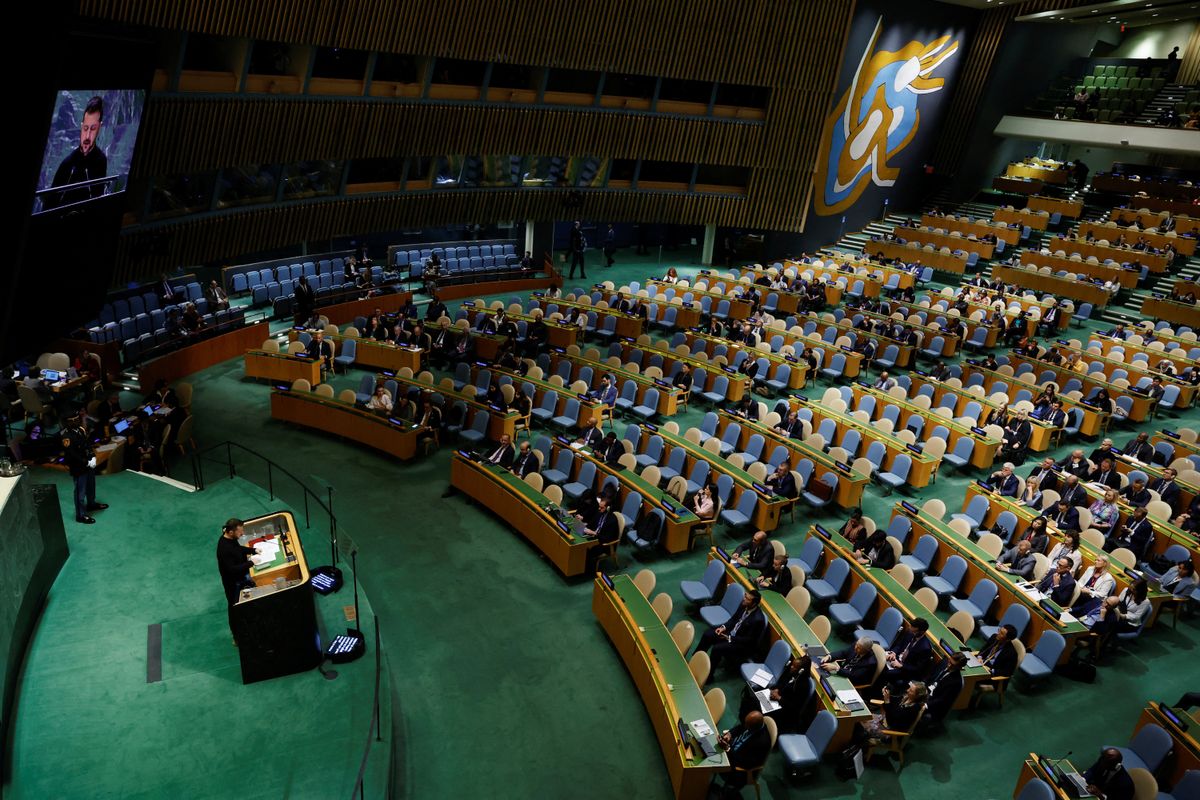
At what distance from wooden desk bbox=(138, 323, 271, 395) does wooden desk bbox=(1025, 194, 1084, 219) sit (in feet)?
79.9

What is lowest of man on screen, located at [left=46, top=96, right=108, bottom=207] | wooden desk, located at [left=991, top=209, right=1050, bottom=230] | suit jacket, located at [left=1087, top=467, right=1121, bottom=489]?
suit jacket, located at [left=1087, top=467, right=1121, bottom=489]

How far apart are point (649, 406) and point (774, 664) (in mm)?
7213

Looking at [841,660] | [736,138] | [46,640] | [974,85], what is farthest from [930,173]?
[46,640]

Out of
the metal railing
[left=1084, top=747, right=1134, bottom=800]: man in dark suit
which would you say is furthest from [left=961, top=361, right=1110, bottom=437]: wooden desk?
the metal railing

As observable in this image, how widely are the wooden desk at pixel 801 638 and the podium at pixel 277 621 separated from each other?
455cm

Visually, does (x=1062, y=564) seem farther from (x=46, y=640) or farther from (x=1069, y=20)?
(x=1069, y=20)

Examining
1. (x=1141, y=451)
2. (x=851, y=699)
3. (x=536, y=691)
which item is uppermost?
(x=1141, y=451)

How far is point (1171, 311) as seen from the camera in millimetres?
20016

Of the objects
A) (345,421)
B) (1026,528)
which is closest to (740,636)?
(1026,528)

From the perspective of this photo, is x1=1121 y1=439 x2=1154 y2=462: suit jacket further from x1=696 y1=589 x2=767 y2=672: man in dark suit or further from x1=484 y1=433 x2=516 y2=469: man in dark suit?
x1=484 y1=433 x2=516 y2=469: man in dark suit

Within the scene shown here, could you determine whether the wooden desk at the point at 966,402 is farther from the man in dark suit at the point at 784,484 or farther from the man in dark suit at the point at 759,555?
the man in dark suit at the point at 759,555

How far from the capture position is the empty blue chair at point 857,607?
30.0ft

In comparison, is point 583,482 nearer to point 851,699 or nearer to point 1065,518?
point 851,699

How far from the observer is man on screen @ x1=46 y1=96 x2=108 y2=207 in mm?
7164
